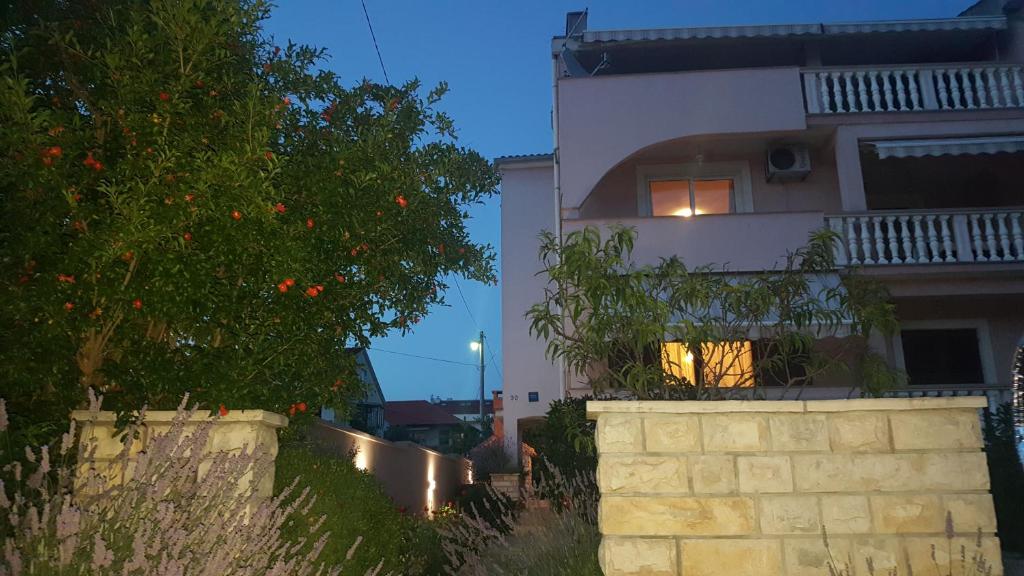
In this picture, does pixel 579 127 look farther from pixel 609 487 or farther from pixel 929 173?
pixel 609 487

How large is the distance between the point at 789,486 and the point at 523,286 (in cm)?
1377

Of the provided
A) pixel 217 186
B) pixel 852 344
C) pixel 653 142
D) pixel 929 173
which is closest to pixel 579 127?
pixel 653 142

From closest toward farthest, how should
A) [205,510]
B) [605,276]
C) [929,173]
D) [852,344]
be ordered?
[205,510], [605,276], [852,344], [929,173]

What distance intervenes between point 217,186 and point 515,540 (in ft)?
13.7

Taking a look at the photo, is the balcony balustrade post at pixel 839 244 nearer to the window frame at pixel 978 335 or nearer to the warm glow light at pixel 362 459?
the window frame at pixel 978 335

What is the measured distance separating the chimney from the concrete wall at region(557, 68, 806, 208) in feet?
6.45

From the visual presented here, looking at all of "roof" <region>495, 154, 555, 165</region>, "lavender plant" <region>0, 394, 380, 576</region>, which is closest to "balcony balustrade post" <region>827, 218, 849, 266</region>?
"roof" <region>495, 154, 555, 165</region>

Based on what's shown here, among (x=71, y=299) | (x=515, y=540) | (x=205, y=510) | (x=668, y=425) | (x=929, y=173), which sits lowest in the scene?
(x=515, y=540)

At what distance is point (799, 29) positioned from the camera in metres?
11.8

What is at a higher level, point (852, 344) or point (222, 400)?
point (852, 344)

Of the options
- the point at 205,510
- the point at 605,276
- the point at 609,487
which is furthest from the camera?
the point at 605,276

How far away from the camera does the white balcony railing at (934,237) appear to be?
34.5 ft

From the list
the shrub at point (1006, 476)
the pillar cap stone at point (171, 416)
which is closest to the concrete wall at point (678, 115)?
the shrub at point (1006, 476)

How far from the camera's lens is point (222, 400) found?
4312mm
